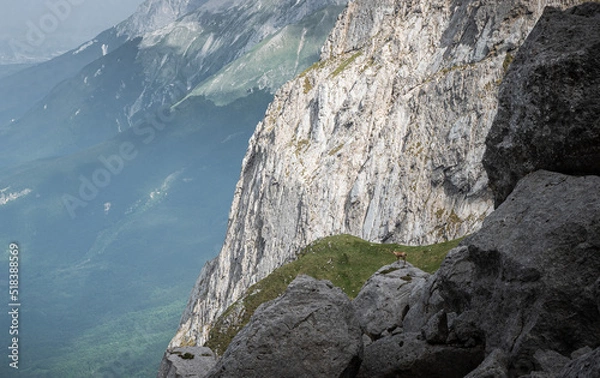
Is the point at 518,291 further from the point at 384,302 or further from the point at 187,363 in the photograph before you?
the point at 187,363

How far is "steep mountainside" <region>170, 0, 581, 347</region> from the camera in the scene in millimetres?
98000

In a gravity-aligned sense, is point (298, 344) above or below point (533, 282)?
above

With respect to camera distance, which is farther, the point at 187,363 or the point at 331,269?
the point at 331,269

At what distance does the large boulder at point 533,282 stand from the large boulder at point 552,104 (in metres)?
0.96

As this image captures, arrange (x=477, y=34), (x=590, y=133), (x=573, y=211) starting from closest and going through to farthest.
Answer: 1. (x=573, y=211)
2. (x=590, y=133)
3. (x=477, y=34)

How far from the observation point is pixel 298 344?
17781mm

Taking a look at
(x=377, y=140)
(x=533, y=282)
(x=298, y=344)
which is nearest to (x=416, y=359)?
(x=298, y=344)

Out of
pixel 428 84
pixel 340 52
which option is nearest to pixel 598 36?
pixel 428 84

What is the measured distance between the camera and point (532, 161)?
62.4ft

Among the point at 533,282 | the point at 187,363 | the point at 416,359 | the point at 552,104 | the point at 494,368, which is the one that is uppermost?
the point at 552,104

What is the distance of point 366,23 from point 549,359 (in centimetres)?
14110

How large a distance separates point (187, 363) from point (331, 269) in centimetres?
2783

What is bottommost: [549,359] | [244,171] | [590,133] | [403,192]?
[549,359]

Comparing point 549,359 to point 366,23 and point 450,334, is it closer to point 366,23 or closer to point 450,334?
point 450,334
